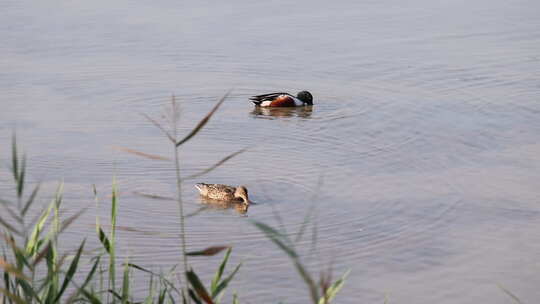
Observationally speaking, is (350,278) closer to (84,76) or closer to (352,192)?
(352,192)

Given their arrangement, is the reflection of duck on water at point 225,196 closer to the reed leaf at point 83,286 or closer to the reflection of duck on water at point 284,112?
the reflection of duck on water at point 284,112

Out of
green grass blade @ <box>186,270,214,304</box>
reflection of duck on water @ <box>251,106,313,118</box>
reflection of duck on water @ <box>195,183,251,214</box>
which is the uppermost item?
green grass blade @ <box>186,270,214,304</box>

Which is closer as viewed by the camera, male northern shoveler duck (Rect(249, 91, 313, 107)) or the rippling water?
the rippling water

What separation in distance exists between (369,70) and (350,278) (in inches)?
278

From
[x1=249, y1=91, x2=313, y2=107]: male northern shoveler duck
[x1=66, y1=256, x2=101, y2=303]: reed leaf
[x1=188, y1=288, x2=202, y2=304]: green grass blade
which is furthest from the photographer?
[x1=249, y1=91, x2=313, y2=107]: male northern shoveler duck

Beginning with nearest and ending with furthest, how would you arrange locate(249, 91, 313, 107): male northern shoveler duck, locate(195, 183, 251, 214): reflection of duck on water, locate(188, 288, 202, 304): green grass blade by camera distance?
locate(188, 288, 202, 304): green grass blade < locate(195, 183, 251, 214): reflection of duck on water < locate(249, 91, 313, 107): male northern shoveler duck

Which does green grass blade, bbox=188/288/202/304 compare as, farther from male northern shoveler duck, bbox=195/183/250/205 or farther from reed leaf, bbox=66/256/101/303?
male northern shoveler duck, bbox=195/183/250/205

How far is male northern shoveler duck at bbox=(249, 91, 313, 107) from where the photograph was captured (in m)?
13.1

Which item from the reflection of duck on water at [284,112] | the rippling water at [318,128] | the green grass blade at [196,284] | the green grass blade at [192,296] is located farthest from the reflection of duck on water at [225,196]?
the green grass blade at [196,284]

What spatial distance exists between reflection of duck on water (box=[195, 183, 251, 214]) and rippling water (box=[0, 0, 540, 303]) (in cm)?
12

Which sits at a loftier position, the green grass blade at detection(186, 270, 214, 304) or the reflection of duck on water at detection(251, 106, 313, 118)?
the green grass blade at detection(186, 270, 214, 304)

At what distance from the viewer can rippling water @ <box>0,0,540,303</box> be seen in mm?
8133

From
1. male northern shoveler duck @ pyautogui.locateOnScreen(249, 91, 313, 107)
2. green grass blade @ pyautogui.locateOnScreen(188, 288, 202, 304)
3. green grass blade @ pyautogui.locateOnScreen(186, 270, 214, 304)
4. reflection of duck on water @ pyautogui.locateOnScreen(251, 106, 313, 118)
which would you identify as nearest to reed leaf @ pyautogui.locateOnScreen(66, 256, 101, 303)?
green grass blade @ pyautogui.locateOnScreen(188, 288, 202, 304)

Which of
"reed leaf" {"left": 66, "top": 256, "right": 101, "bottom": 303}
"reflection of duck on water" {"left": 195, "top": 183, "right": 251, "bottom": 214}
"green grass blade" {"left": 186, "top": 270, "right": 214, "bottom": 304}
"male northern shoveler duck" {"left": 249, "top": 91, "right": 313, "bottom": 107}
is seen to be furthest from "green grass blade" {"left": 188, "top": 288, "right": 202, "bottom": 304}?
"male northern shoveler duck" {"left": 249, "top": 91, "right": 313, "bottom": 107}
